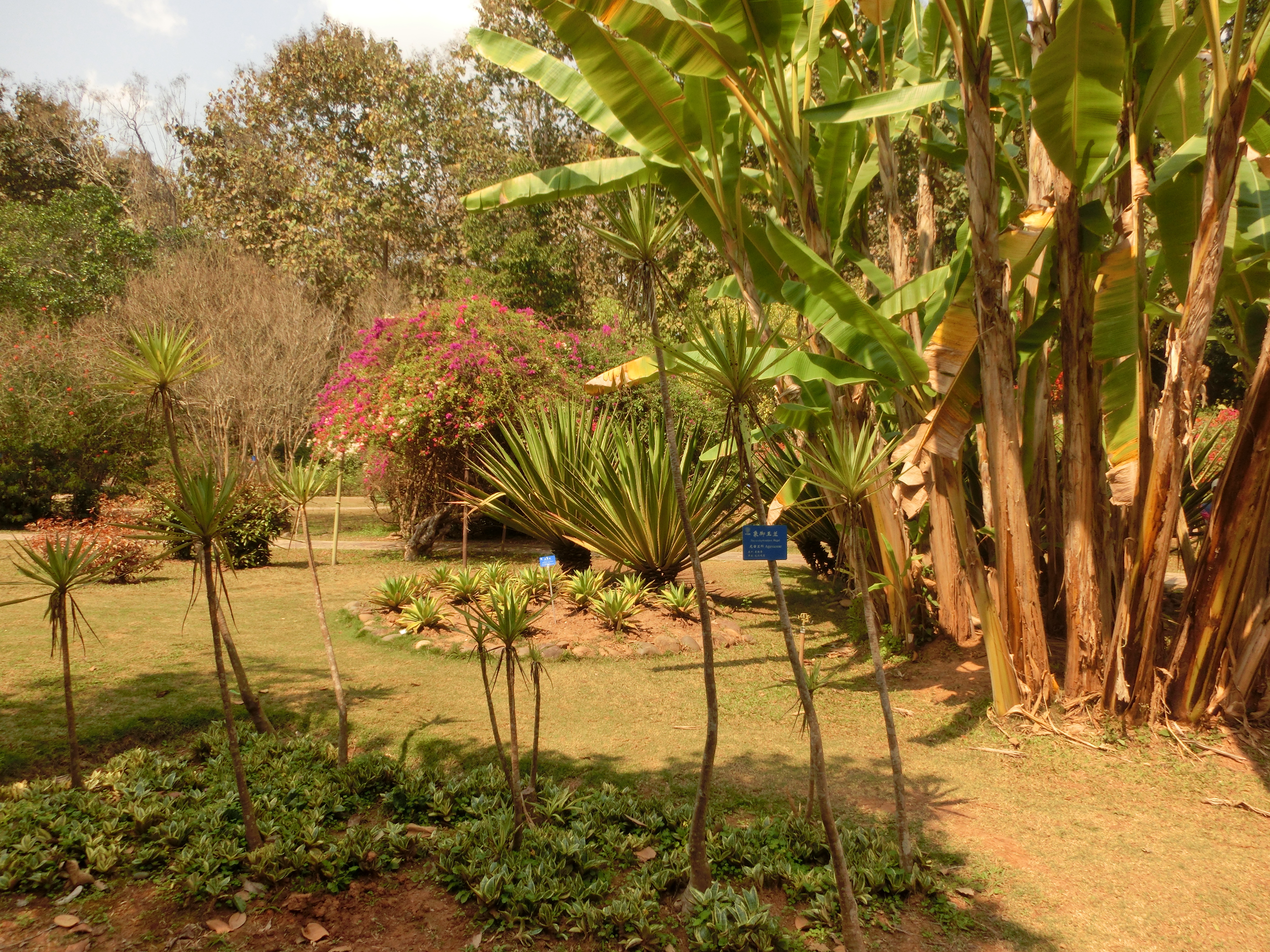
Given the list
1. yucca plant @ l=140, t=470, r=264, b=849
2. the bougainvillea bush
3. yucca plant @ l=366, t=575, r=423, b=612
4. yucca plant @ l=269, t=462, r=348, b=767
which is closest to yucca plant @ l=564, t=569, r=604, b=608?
yucca plant @ l=366, t=575, r=423, b=612

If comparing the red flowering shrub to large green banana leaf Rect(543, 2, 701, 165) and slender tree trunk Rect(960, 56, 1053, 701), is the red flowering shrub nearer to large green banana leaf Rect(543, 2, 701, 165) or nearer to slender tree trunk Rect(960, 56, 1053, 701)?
large green banana leaf Rect(543, 2, 701, 165)

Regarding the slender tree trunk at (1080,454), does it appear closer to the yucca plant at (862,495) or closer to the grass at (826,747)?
the grass at (826,747)

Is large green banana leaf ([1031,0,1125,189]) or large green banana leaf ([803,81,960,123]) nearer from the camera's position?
large green banana leaf ([1031,0,1125,189])

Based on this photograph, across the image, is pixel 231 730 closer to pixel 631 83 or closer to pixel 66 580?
pixel 66 580

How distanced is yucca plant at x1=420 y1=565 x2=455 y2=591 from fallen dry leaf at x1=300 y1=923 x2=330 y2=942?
4.93 meters

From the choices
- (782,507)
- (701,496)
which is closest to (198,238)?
(701,496)

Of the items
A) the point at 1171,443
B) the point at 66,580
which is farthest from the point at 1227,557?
the point at 66,580

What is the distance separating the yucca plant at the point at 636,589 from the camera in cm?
759

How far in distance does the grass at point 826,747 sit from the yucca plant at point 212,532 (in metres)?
1.42

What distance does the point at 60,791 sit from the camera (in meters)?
3.72

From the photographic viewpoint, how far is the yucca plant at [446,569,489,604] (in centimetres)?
766

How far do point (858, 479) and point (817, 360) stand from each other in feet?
8.29

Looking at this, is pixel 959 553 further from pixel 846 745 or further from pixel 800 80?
pixel 800 80

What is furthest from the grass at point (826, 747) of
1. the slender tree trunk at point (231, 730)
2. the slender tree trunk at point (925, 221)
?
the slender tree trunk at point (925, 221)
